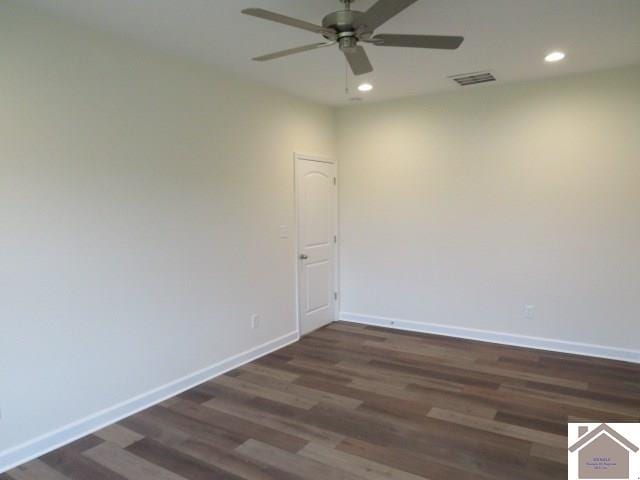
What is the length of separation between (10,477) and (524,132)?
16.2ft

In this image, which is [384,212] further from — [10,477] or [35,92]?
[10,477]

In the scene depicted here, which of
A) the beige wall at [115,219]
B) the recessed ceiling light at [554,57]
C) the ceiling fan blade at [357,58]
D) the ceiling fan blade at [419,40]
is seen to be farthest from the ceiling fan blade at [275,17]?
the recessed ceiling light at [554,57]

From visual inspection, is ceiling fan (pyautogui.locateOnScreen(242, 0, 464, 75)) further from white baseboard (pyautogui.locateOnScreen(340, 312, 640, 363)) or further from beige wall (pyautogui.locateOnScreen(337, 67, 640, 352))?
white baseboard (pyautogui.locateOnScreen(340, 312, 640, 363))

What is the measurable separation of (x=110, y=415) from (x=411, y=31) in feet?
11.3

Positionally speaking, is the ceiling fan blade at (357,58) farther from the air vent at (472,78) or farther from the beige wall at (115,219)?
the air vent at (472,78)

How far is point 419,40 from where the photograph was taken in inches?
90.4

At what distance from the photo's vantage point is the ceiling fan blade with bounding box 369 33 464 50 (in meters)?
2.23

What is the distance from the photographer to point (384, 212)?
5262 mm

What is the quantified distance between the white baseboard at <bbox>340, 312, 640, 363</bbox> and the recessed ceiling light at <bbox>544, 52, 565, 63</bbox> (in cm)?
267

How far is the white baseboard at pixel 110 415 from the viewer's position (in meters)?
2.62

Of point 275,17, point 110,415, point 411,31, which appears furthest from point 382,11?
point 110,415

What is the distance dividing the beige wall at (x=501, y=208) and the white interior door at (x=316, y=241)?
20 cm

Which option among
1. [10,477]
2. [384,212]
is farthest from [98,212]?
[384,212]

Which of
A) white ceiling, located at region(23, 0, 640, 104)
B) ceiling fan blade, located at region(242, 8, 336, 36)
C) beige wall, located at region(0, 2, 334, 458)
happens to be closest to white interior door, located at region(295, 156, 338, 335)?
beige wall, located at region(0, 2, 334, 458)
